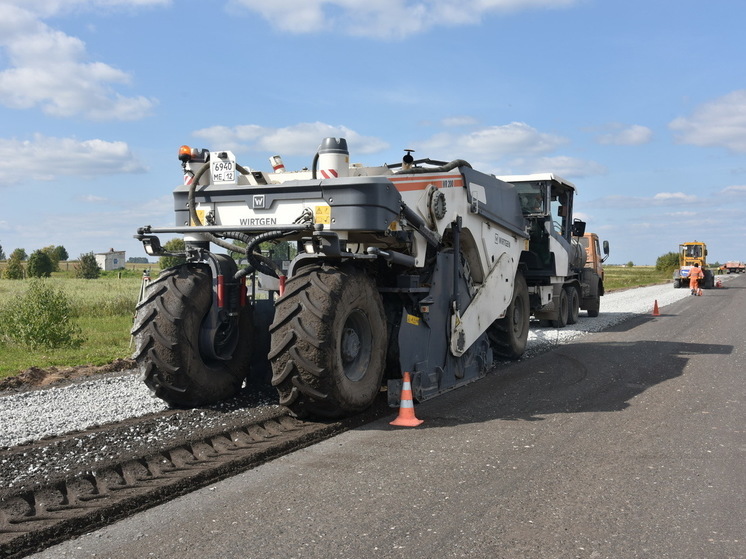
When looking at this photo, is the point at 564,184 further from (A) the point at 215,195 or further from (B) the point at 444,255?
(A) the point at 215,195

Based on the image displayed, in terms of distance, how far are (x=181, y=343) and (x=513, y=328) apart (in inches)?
234

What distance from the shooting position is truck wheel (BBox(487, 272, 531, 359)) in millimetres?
10805

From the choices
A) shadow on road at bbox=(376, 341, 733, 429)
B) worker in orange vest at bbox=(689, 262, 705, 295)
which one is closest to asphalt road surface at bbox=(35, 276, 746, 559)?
shadow on road at bbox=(376, 341, 733, 429)

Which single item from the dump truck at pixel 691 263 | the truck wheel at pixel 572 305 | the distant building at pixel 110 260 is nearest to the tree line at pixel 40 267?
the distant building at pixel 110 260

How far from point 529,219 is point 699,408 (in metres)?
6.50

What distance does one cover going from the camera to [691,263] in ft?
143

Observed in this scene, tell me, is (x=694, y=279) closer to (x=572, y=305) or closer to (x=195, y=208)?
(x=572, y=305)

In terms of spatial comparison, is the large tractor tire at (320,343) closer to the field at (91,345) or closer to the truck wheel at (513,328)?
the truck wheel at (513,328)

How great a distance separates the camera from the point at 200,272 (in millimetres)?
7141

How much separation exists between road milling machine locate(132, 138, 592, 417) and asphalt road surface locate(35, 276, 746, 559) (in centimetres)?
65

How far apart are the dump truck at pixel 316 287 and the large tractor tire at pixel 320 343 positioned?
0.5 inches

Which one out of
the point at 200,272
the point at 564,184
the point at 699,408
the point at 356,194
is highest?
the point at 564,184

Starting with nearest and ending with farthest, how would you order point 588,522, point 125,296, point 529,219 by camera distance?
point 588,522
point 529,219
point 125,296

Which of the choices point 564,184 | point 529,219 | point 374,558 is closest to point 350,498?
point 374,558
